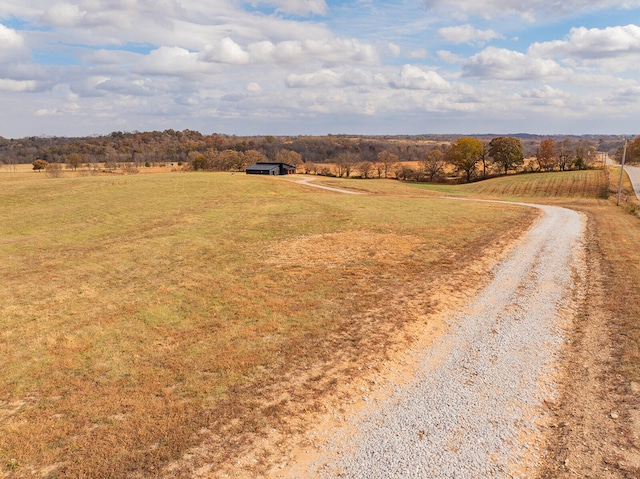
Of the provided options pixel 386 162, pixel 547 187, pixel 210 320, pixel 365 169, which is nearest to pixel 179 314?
pixel 210 320

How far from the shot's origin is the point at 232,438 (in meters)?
7.05

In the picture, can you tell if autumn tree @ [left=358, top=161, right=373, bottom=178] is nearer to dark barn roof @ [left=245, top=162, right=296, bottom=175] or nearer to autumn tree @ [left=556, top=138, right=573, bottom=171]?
dark barn roof @ [left=245, top=162, right=296, bottom=175]

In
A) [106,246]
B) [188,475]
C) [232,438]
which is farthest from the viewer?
[106,246]

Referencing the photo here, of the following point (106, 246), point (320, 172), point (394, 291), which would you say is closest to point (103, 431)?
point (394, 291)

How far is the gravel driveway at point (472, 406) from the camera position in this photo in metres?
6.47

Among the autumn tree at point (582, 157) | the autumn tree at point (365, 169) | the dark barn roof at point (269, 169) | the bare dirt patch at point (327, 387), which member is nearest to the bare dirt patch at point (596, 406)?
the bare dirt patch at point (327, 387)

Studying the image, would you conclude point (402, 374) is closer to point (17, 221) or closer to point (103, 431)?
point (103, 431)

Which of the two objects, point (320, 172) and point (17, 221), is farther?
point (320, 172)

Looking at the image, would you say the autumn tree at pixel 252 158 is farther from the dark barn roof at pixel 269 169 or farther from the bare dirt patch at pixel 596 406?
the bare dirt patch at pixel 596 406

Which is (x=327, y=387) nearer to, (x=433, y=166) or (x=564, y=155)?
(x=433, y=166)

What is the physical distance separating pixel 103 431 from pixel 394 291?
10.3 m

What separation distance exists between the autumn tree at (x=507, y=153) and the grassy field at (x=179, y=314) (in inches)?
2382

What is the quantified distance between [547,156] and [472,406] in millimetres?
89803

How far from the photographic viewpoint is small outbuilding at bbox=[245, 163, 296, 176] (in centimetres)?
7950
